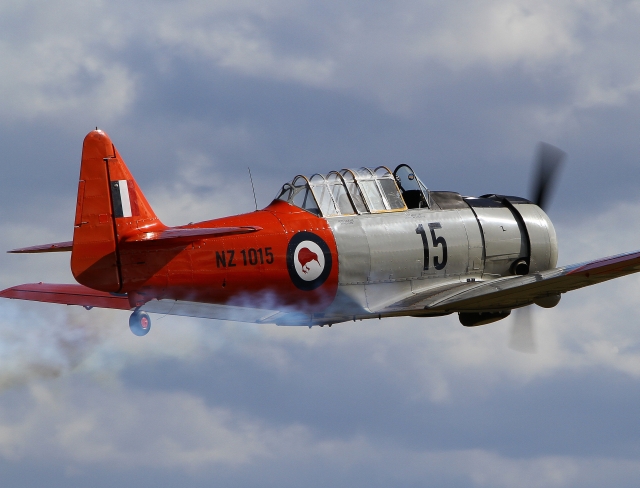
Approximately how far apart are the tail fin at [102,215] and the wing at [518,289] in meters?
4.07

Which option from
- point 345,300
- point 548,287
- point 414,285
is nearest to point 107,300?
point 345,300

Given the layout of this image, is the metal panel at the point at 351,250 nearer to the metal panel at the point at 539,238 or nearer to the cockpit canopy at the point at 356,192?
the cockpit canopy at the point at 356,192

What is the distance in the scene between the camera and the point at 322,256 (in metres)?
14.7

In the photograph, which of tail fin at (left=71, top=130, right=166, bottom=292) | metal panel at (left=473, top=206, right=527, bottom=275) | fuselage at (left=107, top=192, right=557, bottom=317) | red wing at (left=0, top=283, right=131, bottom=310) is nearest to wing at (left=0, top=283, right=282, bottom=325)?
red wing at (left=0, top=283, right=131, bottom=310)

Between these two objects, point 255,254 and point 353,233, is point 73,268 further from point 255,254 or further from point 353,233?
point 353,233

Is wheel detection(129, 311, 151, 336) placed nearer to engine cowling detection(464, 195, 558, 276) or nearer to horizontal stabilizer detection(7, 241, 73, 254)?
horizontal stabilizer detection(7, 241, 73, 254)

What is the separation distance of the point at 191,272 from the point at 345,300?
8.00ft

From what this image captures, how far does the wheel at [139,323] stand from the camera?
13227 millimetres

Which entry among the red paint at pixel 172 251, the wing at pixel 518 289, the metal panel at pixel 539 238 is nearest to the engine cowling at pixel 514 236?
the metal panel at pixel 539 238

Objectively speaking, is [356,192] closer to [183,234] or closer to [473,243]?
[473,243]

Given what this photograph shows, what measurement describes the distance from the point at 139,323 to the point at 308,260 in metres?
2.51

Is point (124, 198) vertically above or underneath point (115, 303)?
above

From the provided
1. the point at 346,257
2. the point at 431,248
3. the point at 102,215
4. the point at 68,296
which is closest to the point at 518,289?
the point at 431,248

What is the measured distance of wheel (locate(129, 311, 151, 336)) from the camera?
13.2m
